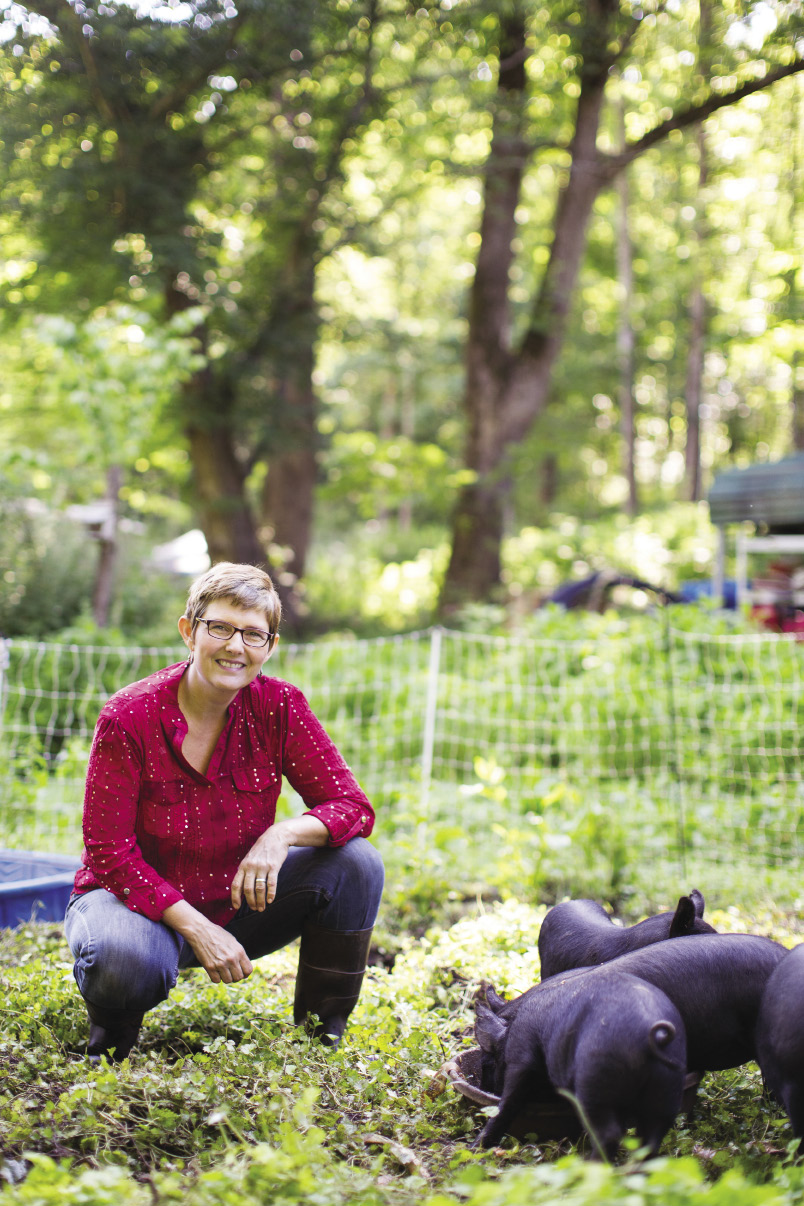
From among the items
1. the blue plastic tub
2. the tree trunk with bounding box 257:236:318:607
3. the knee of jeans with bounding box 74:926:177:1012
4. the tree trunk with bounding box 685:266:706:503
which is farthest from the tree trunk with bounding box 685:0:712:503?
the knee of jeans with bounding box 74:926:177:1012

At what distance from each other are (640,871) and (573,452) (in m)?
8.48

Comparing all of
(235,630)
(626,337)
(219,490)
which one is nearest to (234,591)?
(235,630)

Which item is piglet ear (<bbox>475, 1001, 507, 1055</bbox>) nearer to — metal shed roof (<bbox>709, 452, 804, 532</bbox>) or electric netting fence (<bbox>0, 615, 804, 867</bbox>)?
electric netting fence (<bbox>0, 615, 804, 867</bbox>)

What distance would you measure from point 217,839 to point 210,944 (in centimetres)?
29

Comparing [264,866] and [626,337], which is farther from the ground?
[626,337]

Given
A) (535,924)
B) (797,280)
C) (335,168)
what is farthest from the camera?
(797,280)

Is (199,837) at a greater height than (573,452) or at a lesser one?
lesser

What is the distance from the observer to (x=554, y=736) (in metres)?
6.29

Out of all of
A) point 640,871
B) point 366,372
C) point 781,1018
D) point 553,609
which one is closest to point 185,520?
point 366,372

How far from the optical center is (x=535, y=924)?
3.26 m

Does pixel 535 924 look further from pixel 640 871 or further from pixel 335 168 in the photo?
pixel 335 168

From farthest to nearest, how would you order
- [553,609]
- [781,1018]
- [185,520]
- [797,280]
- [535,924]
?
[185,520] < [797,280] < [553,609] < [535,924] < [781,1018]

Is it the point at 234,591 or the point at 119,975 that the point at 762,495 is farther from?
the point at 119,975

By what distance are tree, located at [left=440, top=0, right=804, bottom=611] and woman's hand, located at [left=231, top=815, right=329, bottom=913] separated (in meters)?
8.03
